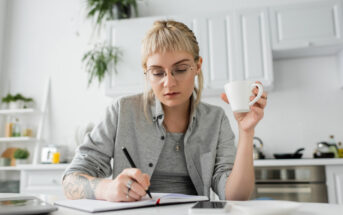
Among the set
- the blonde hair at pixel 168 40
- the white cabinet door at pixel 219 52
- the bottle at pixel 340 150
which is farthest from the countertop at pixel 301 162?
the blonde hair at pixel 168 40

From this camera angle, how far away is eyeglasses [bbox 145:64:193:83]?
3.69ft

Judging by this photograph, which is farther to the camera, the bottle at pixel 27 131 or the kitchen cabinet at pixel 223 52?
the bottle at pixel 27 131

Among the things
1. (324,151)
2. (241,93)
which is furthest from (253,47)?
(241,93)

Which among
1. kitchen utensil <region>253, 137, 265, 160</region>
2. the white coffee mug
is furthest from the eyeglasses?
kitchen utensil <region>253, 137, 265, 160</region>

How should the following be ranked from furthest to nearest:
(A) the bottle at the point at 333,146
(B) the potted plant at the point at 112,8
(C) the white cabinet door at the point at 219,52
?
(B) the potted plant at the point at 112,8, (C) the white cabinet door at the point at 219,52, (A) the bottle at the point at 333,146

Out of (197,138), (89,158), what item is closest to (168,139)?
(197,138)

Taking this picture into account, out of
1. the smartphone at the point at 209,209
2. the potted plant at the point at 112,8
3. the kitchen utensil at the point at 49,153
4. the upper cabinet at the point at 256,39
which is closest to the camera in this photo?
the smartphone at the point at 209,209

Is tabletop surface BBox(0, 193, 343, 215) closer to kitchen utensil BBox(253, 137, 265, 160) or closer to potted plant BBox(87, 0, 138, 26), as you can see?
kitchen utensil BBox(253, 137, 265, 160)

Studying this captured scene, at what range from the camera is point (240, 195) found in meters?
1.02

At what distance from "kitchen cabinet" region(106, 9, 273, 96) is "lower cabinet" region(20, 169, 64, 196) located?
0.90m

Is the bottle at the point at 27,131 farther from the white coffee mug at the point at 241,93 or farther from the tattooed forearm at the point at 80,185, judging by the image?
the white coffee mug at the point at 241,93

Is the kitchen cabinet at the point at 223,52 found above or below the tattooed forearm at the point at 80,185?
above

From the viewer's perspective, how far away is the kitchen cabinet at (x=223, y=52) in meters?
2.73

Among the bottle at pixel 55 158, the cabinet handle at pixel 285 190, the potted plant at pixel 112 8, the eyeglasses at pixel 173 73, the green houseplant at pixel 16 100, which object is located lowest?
the cabinet handle at pixel 285 190
